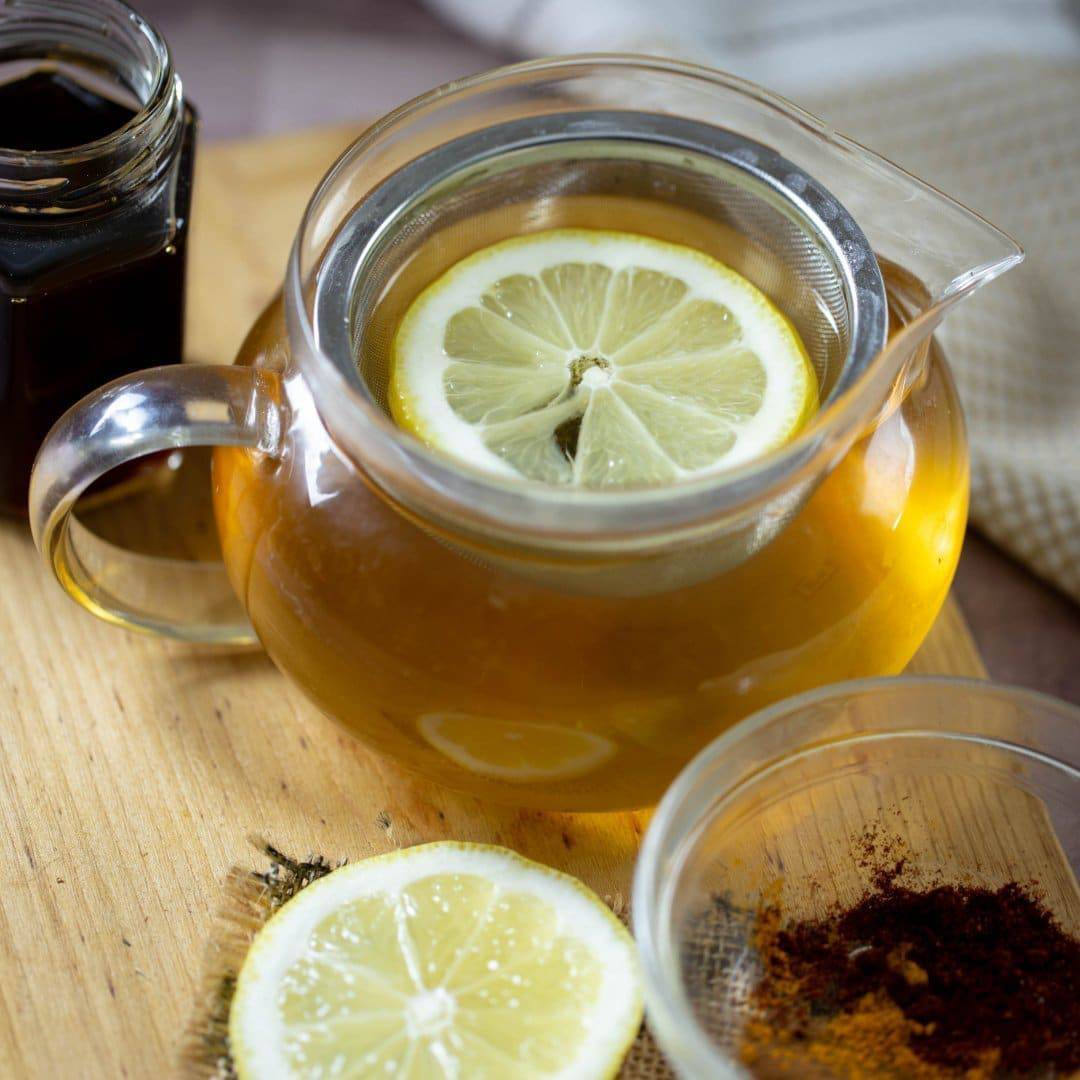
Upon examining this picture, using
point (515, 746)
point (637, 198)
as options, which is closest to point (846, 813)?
point (515, 746)

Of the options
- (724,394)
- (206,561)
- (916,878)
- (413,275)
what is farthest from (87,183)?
(916,878)

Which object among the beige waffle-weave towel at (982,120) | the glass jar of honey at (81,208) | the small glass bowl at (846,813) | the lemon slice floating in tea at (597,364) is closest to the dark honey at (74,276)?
the glass jar of honey at (81,208)

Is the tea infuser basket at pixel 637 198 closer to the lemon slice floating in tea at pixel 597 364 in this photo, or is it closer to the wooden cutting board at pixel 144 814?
the lemon slice floating in tea at pixel 597 364

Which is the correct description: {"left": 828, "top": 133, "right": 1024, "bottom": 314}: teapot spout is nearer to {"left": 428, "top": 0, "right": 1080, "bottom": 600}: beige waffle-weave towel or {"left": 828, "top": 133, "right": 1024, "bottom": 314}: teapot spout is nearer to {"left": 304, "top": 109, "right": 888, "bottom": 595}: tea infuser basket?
{"left": 304, "top": 109, "right": 888, "bottom": 595}: tea infuser basket

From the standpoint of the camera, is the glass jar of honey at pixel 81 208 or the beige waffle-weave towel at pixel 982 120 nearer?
the glass jar of honey at pixel 81 208

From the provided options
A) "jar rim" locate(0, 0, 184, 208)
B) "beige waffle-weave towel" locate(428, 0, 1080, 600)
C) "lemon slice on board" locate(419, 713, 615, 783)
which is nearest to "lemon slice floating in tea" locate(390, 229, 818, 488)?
"lemon slice on board" locate(419, 713, 615, 783)

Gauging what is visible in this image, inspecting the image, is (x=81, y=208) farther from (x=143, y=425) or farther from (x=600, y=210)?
(x=600, y=210)
